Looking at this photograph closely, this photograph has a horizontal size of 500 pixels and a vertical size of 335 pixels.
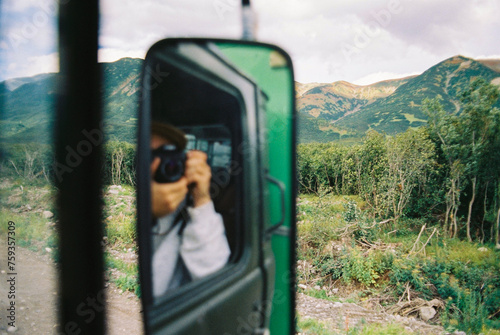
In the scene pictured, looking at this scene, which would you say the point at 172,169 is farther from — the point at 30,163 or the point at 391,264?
the point at 391,264

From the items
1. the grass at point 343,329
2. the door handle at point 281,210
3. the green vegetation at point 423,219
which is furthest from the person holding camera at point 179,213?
the green vegetation at point 423,219

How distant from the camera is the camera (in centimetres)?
80

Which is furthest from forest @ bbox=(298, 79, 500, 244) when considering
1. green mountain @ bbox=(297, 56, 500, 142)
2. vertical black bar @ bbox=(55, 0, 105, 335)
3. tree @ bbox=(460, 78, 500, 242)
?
vertical black bar @ bbox=(55, 0, 105, 335)

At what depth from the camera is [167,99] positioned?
2.90 feet

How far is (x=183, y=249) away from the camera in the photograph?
89 cm

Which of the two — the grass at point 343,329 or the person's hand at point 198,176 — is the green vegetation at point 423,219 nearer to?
the grass at point 343,329

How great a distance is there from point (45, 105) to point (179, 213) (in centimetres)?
134

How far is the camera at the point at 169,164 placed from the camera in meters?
0.80

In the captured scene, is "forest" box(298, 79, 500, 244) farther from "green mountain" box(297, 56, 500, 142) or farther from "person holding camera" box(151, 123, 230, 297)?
"person holding camera" box(151, 123, 230, 297)

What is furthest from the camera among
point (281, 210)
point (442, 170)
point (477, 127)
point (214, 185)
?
point (442, 170)

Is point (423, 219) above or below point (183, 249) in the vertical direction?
below

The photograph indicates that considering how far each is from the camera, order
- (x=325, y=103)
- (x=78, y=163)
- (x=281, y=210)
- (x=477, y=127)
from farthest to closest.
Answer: (x=325, y=103) < (x=477, y=127) < (x=78, y=163) < (x=281, y=210)

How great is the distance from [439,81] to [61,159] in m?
8.35

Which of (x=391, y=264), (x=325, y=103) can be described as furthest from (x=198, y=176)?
(x=325, y=103)
